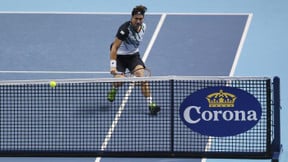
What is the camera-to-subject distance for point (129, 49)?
18.7m

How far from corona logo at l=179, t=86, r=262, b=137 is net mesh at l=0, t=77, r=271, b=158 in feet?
0.58

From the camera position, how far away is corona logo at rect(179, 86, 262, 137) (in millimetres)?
15203

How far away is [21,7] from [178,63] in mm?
4287

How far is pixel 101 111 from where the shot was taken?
59.2 ft

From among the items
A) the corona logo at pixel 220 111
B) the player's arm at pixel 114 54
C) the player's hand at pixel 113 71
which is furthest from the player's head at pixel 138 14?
the corona logo at pixel 220 111

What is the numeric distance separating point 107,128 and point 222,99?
8.77 feet

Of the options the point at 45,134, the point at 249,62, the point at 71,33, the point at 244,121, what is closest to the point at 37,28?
the point at 71,33

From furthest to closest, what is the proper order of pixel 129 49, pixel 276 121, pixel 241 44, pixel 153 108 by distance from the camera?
1. pixel 241 44
2. pixel 129 49
3. pixel 153 108
4. pixel 276 121

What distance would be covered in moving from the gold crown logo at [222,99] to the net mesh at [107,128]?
18cm

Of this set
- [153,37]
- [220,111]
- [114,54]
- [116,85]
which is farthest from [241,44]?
[220,111]

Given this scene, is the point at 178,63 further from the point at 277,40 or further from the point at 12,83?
the point at 12,83

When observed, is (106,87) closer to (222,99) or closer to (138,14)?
(138,14)

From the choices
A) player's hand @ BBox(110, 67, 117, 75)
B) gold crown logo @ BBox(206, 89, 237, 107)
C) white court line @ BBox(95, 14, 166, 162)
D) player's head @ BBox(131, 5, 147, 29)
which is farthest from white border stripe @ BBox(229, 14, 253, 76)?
gold crown logo @ BBox(206, 89, 237, 107)

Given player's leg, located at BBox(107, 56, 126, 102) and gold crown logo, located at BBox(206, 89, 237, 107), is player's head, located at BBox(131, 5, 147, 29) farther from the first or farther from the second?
gold crown logo, located at BBox(206, 89, 237, 107)
